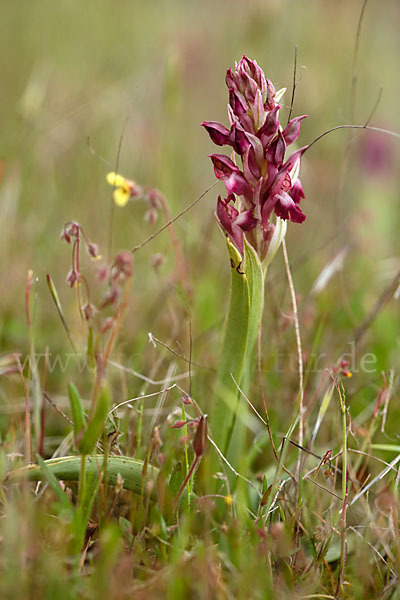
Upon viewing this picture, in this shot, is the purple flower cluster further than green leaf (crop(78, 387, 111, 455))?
Yes

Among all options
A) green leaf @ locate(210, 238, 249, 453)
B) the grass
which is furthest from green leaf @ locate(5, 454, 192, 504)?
green leaf @ locate(210, 238, 249, 453)

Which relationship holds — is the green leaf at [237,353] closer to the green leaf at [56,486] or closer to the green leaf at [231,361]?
the green leaf at [231,361]

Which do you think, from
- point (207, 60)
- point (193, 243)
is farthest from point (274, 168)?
point (207, 60)

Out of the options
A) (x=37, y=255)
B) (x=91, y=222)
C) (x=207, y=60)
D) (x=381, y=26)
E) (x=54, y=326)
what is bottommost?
(x=54, y=326)

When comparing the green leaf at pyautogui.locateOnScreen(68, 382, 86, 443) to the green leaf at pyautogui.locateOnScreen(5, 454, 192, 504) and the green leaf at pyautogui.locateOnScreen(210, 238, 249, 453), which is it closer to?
the green leaf at pyautogui.locateOnScreen(5, 454, 192, 504)

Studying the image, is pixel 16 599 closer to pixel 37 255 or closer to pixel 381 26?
pixel 37 255

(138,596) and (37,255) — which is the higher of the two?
(37,255)

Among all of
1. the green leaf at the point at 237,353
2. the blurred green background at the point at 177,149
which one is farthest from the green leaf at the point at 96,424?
the blurred green background at the point at 177,149
